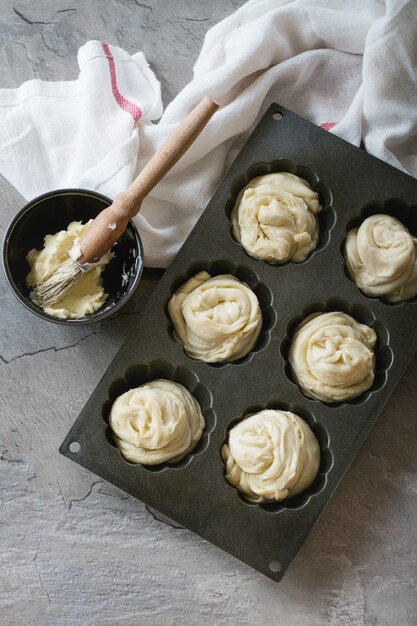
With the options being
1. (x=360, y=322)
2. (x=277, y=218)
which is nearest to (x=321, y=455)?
(x=360, y=322)

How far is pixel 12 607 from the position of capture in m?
1.97

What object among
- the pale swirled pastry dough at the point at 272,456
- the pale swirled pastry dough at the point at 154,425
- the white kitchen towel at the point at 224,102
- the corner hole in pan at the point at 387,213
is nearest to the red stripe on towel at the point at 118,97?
the white kitchen towel at the point at 224,102

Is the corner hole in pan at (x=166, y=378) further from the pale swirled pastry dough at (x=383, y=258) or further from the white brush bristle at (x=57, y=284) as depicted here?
the pale swirled pastry dough at (x=383, y=258)

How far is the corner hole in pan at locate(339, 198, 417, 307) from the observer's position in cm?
199

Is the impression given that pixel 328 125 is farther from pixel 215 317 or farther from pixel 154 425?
pixel 154 425

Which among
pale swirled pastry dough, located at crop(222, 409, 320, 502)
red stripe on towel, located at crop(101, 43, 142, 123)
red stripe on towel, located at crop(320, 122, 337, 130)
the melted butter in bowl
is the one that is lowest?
pale swirled pastry dough, located at crop(222, 409, 320, 502)

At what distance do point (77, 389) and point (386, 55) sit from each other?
4.11 ft

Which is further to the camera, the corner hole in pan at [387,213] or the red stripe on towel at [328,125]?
the red stripe on towel at [328,125]

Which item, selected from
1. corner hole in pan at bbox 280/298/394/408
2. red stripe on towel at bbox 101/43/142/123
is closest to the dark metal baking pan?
corner hole in pan at bbox 280/298/394/408

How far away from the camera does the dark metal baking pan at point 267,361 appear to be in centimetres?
185

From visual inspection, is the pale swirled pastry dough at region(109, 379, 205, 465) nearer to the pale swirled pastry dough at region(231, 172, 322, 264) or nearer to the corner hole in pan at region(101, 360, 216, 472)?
the corner hole in pan at region(101, 360, 216, 472)

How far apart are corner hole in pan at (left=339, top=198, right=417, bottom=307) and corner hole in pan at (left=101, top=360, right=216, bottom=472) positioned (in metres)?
0.49

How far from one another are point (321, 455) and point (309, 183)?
736 mm

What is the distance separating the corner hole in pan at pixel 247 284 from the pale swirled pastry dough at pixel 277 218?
0.06 meters
